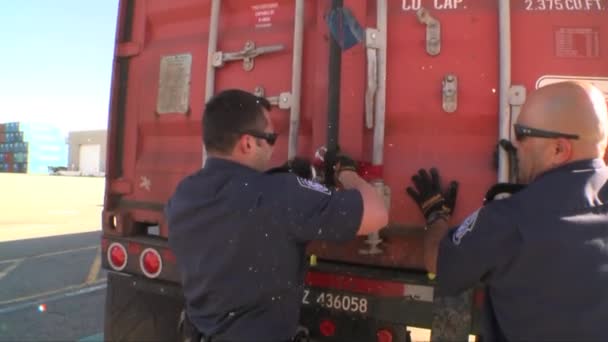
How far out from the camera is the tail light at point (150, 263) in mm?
2627

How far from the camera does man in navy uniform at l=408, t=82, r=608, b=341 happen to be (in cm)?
126

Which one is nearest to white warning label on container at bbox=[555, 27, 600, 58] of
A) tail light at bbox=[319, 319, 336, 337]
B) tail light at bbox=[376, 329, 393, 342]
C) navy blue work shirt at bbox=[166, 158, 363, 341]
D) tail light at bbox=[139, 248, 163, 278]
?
navy blue work shirt at bbox=[166, 158, 363, 341]

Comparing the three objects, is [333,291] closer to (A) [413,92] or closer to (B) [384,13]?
(A) [413,92]

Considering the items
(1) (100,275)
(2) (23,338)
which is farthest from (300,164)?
(1) (100,275)

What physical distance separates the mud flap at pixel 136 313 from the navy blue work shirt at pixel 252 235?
1.33m

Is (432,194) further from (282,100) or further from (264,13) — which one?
(264,13)

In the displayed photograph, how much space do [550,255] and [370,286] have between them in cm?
92

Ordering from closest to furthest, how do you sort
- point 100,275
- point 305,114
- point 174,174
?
point 305,114
point 174,174
point 100,275

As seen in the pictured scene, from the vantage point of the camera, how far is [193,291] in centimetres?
175

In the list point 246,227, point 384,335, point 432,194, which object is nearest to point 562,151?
point 432,194

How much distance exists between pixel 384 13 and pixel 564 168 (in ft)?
3.67

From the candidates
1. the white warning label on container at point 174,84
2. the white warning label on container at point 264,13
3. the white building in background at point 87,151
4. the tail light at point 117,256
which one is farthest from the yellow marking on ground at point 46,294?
the white building in background at point 87,151

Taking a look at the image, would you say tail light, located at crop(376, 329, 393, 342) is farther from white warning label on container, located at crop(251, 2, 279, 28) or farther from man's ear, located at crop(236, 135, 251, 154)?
white warning label on container, located at crop(251, 2, 279, 28)

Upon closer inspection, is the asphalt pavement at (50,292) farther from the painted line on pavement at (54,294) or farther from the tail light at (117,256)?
the tail light at (117,256)
